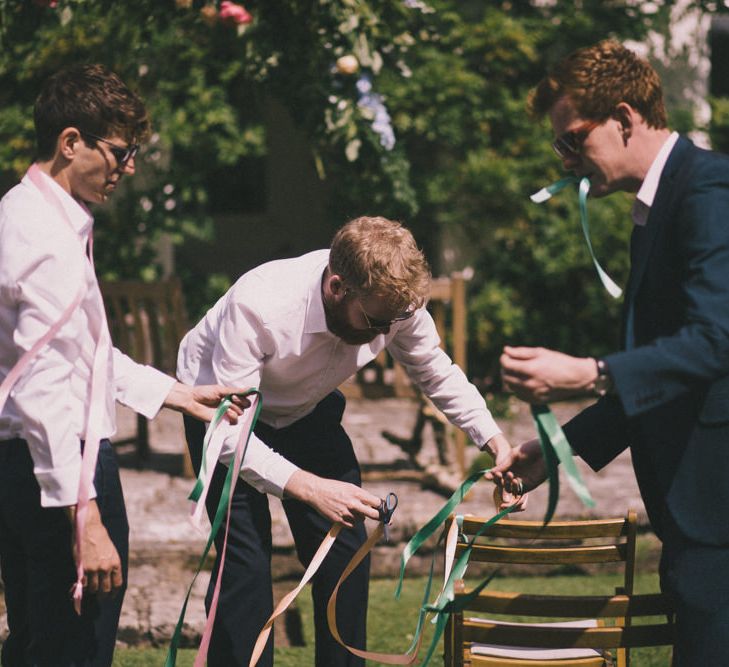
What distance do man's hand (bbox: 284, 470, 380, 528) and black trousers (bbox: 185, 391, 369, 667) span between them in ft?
0.99

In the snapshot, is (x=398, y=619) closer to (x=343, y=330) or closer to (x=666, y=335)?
(x=343, y=330)

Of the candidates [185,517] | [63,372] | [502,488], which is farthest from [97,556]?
[185,517]

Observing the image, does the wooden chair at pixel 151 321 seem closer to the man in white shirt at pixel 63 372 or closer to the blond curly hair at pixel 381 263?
the blond curly hair at pixel 381 263

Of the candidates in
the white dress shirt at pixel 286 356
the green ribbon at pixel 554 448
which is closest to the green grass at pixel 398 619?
the white dress shirt at pixel 286 356

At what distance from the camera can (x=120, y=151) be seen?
2576 millimetres

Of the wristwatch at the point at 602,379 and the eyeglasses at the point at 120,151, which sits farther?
the eyeglasses at the point at 120,151

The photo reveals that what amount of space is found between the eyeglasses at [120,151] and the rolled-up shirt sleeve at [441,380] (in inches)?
41.4

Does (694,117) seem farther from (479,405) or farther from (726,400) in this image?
(726,400)

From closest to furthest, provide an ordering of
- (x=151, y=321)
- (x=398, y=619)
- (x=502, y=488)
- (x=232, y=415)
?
(x=232, y=415), (x=502, y=488), (x=398, y=619), (x=151, y=321)

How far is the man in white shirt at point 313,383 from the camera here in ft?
9.57

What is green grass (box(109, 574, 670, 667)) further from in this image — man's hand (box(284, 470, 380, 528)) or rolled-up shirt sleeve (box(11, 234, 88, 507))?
rolled-up shirt sleeve (box(11, 234, 88, 507))

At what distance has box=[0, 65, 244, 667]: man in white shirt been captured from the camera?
7.82 feet

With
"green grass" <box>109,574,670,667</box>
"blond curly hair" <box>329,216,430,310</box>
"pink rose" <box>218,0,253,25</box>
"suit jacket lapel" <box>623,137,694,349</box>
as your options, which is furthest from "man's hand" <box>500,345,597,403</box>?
"pink rose" <box>218,0,253,25</box>

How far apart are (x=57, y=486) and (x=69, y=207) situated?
2.11 feet
